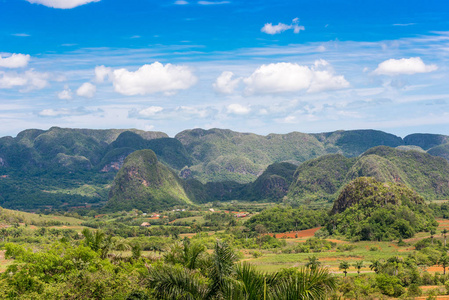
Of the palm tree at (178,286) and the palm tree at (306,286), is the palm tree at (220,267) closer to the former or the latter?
the palm tree at (178,286)

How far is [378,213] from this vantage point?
81.1 metres

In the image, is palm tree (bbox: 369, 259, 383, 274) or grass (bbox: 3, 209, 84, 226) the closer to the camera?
palm tree (bbox: 369, 259, 383, 274)

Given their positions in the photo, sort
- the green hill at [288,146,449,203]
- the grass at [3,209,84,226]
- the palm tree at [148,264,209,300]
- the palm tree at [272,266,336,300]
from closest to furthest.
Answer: the palm tree at [272,266,336,300]
the palm tree at [148,264,209,300]
the grass at [3,209,84,226]
the green hill at [288,146,449,203]

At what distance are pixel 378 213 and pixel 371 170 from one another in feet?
180

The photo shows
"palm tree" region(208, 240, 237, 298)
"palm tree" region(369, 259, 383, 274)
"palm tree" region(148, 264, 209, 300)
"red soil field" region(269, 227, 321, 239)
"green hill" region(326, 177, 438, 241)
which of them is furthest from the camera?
"red soil field" region(269, 227, 321, 239)

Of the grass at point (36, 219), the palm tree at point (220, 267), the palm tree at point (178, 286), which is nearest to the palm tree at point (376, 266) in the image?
the palm tree at point (220, 267)

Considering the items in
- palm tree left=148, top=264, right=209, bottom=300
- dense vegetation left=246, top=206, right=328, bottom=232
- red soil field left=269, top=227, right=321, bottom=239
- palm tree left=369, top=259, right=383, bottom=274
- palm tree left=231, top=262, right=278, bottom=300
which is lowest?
red soil field left=269, top=227, right=321, bottom=239

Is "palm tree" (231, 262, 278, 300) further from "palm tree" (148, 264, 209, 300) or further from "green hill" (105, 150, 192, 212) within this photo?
"green hill" (105, 150, 192, 212)

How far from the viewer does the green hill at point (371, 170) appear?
14312 centimetres

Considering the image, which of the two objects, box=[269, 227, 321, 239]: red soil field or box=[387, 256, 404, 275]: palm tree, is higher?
box=[387, 256, 404, 275]: palm tree

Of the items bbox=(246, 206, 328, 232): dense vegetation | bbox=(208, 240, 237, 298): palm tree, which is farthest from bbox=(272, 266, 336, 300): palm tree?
bbox=(246, 206, 328, 232): dense vegetation

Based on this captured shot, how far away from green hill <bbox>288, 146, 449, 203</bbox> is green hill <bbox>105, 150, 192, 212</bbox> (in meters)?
47.5

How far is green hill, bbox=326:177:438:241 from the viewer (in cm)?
7588

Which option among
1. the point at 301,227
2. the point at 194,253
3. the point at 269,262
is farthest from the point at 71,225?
the point at 194,253
